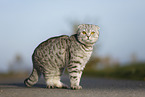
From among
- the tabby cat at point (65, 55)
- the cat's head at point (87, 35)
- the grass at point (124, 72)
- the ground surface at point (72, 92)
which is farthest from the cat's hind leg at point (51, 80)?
the grass at point (124, 72)

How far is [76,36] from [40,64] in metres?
1.17

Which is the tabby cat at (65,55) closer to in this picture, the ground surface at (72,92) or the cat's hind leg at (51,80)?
the cat's hind leg at (51,80)

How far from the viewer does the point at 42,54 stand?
18.9 ft

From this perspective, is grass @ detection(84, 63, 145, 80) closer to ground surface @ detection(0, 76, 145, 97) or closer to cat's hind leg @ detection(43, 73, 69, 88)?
ground surface @ detection(0, 76, 145, 97)

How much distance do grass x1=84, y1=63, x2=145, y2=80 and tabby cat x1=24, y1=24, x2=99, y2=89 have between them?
4.90 m

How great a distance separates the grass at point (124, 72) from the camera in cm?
996

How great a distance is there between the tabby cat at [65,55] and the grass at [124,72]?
4.90 m

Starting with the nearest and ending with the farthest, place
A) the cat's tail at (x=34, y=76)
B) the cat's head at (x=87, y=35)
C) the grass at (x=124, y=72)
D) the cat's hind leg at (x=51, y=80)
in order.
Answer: the cat's head at (x=87, y=35) < the cat's hind leg at (x=51, y=80) < the cat's tail at (x=34, y=76) < the grass at (x=124, y=72)

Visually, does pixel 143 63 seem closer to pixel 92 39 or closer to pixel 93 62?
pixel 93 62

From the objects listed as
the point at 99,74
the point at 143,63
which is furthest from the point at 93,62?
the point at 143,63

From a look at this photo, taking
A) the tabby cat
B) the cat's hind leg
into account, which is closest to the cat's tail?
the tabby cat

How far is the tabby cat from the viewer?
541 centimetres

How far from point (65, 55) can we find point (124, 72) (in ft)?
19.2

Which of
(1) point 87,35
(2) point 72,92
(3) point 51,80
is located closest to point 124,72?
(3) point 51,80
